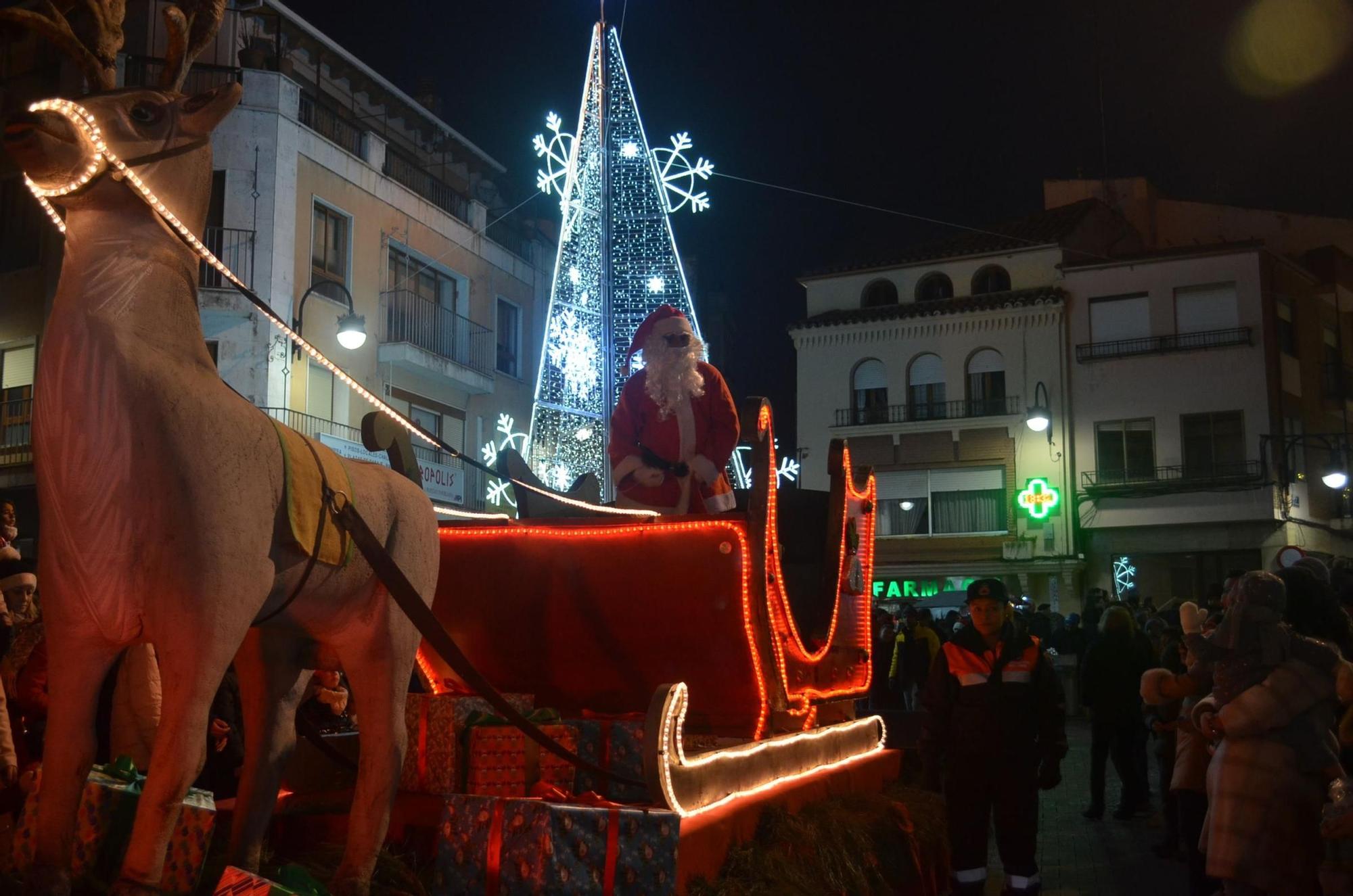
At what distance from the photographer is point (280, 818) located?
16.6 feet

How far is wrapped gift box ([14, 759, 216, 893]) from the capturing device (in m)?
3.75

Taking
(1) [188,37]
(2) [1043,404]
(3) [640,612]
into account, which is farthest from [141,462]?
(2) [1043,404]

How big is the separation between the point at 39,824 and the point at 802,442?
34358 millimetres

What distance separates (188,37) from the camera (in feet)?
12.2

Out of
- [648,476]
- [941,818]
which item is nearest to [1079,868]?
[941,818]

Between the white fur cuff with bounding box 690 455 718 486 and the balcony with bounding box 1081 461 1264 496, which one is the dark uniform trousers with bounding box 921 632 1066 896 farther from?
the balcony with bounding box 1081 461 1264 496

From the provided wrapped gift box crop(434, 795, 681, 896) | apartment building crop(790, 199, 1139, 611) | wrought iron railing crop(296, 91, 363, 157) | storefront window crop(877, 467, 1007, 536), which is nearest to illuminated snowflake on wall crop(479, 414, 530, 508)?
wrought iron railing crop(296, 91, 363, 157)

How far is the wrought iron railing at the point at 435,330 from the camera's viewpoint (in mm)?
24156

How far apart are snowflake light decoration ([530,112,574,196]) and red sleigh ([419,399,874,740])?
20.3 ft

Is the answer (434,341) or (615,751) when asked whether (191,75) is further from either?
(615,751)

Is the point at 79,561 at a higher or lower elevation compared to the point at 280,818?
higher

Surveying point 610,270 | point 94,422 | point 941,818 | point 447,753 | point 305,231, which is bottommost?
point 941,818

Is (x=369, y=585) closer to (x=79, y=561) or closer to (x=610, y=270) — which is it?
(x=79, y=561)

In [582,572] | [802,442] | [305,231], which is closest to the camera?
[582,572]
